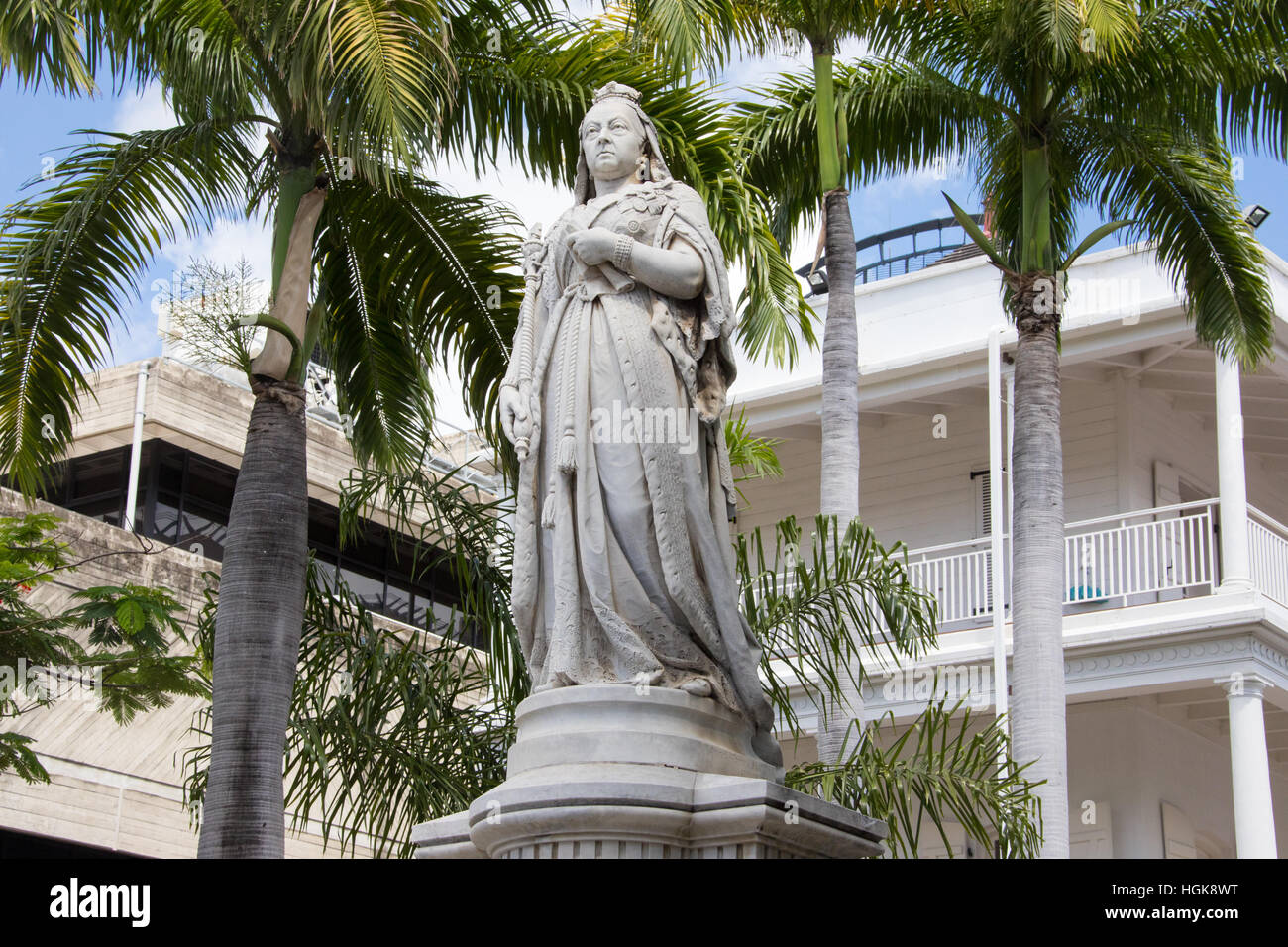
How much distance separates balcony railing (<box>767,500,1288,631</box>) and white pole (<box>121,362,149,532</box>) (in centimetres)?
889

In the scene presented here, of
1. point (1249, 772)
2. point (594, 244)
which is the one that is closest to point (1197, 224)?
point (1249, 772)

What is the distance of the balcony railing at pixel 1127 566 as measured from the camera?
667 inches

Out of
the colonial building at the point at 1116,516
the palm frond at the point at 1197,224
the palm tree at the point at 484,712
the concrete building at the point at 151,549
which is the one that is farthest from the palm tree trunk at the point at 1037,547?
the concrete building at the point at 151,549

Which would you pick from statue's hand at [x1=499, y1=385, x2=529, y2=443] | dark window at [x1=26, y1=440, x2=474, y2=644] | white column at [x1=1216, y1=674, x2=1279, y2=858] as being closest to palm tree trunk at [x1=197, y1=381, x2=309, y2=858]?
statue's hand at [x1=499, y1=385, x2=529, y2=443]

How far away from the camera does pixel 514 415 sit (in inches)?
233

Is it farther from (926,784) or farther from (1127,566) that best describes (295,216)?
(1127,566)

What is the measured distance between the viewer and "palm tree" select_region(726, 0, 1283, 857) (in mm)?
14086

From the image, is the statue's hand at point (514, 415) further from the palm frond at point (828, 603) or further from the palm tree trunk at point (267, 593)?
the palm tree trunk at point (267, 593)

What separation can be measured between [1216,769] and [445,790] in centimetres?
1339

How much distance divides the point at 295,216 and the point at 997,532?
8666 mm

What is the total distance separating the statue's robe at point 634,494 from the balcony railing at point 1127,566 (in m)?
11.1

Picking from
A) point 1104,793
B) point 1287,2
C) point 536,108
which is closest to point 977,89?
point 1287,2

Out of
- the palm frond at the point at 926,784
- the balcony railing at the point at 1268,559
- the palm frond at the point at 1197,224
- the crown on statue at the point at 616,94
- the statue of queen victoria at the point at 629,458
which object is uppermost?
the palm frond at the point at 1197,224

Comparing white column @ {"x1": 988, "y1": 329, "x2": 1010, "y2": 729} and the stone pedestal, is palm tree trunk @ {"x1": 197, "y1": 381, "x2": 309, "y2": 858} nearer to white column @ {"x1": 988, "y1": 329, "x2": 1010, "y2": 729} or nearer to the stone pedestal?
the stone pedestal
